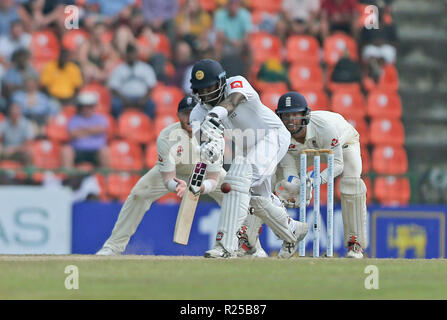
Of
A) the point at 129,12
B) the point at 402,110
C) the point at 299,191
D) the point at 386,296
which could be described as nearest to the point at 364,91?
the point at 402,110

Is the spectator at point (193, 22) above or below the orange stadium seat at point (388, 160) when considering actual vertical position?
above

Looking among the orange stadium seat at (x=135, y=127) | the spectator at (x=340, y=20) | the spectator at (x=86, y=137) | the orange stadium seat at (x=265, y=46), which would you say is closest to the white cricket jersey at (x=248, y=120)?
the spectator at (x=86, y=137)

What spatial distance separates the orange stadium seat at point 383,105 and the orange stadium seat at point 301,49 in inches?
50.1

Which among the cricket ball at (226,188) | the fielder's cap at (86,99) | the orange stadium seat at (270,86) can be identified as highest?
the orange stadium seat at (270,86)

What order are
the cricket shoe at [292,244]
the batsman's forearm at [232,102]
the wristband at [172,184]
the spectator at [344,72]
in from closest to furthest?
the batsman's forearm at [232,102], the cricket shoe at [292,244], the wristband at [172,184], the spectator at [344,72]

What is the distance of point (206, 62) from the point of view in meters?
10.5

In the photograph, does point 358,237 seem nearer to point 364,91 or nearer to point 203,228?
point 203,228

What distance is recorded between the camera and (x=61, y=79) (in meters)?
18.5

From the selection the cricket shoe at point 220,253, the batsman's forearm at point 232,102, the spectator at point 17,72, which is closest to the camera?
the batsman's forearm at point 232,102

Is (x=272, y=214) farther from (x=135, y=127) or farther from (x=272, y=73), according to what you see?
(x=272, y=73)

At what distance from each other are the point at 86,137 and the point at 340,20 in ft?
18.5

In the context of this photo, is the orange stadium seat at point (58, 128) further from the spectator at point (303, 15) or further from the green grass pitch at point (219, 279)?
the green grass pitch at point (219, 279)

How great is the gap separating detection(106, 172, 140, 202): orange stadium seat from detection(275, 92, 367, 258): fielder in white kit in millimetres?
3808

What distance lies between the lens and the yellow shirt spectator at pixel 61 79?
18.3 meters
